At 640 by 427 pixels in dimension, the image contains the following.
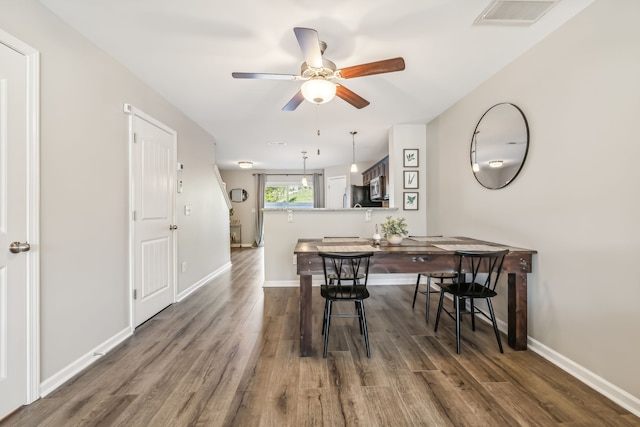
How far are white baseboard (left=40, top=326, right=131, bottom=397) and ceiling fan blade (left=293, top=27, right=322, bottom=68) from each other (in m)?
2.64

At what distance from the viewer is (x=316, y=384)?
175cm

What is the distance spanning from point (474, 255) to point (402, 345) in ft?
3.16

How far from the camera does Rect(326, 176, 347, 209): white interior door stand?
309 inches

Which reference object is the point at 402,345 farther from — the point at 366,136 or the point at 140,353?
the point at 366,136

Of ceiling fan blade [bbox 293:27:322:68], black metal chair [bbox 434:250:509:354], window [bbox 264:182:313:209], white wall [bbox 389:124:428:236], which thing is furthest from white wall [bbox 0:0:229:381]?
window [bbox 264:182:313:209]

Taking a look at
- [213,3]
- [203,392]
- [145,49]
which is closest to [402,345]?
[203,392]

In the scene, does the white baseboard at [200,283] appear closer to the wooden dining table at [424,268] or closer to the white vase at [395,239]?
the wooden dining table at [424,268]

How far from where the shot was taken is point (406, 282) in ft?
13.3

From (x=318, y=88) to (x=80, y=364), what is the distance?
104 inches

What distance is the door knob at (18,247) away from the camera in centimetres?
148

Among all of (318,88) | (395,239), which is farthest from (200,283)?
(318,88)

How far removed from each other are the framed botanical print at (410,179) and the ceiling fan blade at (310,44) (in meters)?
2.60

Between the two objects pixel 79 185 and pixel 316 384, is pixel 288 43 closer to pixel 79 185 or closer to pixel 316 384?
pixel 79 185

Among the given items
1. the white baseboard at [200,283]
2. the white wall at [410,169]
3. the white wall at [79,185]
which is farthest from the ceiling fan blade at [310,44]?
the white baseboard at [200,283]
